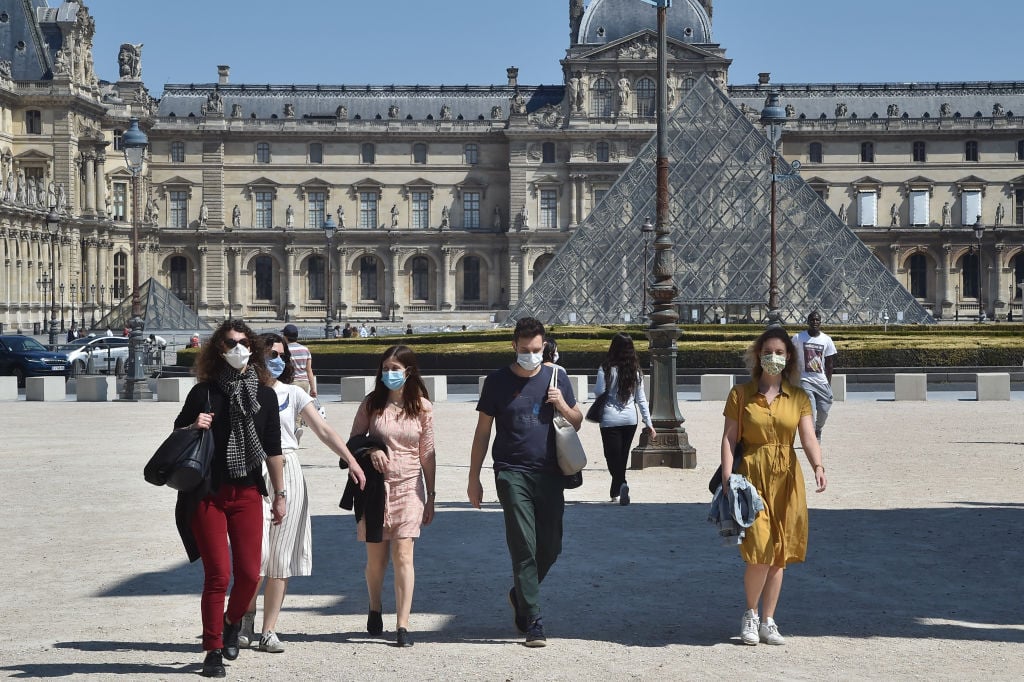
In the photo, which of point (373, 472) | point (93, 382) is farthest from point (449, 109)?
point (373, 472)

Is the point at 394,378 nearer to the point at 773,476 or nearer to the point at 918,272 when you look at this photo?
the point at 773,476

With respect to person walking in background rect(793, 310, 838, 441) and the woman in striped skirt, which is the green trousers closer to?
the woman in striped skirt

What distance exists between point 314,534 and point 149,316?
1909 inches

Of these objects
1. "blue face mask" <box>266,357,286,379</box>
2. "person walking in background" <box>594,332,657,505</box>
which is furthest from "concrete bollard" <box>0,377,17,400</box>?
"blue face mask" <box>266,357,286,379</box>

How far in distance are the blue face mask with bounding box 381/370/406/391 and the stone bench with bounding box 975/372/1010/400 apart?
777 inches

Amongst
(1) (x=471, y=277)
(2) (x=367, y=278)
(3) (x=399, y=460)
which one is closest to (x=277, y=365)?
(3) (x=399, y=460)

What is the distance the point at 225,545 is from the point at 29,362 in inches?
1231

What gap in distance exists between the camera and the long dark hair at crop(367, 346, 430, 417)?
26.8 feet

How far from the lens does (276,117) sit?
3300 inches

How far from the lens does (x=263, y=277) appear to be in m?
82.9

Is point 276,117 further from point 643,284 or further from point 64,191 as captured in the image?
point 643,284

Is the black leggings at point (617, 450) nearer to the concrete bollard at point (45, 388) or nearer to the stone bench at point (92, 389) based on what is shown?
the stone bench at point (92, 389)

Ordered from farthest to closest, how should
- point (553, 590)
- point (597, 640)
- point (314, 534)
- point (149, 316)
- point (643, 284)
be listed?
point (149, 316)
point (643, 284)
point (314, 534)
point (553, 590)
point (597, 640)

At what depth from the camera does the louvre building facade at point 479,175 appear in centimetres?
7869
